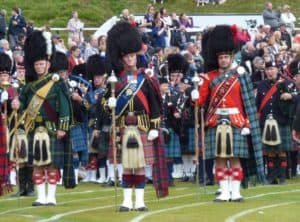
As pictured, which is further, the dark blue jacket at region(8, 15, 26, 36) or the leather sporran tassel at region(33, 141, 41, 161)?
the dark blue jacket at region(8, 15, 26, 36)

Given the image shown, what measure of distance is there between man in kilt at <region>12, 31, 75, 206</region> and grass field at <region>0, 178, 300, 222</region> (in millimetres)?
367

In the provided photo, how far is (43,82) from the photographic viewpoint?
1681cm

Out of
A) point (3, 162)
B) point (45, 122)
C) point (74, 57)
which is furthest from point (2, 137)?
point (74, 57)

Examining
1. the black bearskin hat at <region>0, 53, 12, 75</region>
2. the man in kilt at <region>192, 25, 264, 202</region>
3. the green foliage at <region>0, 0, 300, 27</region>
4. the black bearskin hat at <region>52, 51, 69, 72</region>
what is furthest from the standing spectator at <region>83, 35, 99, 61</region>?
the green foliage at <region>0, 0, 300, 27</region>

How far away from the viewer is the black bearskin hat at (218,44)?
17.0 m

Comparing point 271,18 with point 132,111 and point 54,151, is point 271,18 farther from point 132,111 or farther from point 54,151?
point 132,111

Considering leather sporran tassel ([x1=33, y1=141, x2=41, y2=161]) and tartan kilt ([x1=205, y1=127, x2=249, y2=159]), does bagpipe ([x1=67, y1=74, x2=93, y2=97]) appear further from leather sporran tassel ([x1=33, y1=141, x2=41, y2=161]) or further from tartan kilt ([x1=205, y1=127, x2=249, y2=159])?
tartan kilt ([x1=205, y1=127, x2=249, y2=159])

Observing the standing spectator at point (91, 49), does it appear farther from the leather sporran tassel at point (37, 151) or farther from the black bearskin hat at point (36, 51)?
the leather sporran tassel at point (37, 151)

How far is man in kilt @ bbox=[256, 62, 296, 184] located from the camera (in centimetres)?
2088

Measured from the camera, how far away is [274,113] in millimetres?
21016

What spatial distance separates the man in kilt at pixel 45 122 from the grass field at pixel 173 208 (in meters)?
0.37

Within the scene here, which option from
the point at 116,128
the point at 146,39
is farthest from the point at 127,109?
the point at 146,39

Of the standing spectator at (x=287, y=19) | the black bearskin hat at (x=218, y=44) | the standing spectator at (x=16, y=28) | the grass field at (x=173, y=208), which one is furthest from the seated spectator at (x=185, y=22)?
the black bearskin hat at (x=218, y=44)

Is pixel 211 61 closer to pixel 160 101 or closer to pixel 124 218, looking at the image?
pixel 160 101
